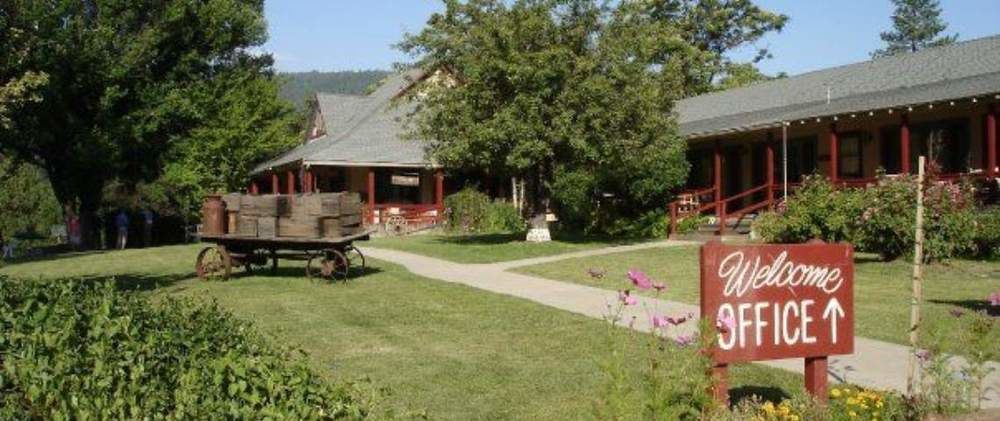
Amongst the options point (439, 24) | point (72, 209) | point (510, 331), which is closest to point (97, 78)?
point (72, 209)

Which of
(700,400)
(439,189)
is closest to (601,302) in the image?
(700,400)

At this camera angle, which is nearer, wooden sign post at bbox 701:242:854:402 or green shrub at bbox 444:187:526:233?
wooden sign post at bbox 701:242:854:402

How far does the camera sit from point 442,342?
9898mm

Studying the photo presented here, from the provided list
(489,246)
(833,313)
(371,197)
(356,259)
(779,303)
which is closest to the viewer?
(779,303)

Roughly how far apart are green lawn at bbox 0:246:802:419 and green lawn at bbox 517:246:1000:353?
2637 millimetres

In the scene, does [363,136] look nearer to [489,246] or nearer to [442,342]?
[489,246]

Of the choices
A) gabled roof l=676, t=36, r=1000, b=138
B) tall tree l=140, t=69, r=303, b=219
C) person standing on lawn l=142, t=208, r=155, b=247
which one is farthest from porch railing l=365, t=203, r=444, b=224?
gabled roof l=676, t=36, r=1000, b=138

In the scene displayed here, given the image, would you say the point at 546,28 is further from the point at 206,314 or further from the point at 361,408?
the point at 361,408

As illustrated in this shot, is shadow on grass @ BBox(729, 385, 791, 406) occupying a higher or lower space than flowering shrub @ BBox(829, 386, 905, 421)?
lower

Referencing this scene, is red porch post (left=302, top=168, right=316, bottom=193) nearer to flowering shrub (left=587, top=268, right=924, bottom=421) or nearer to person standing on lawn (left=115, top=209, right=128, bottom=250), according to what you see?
person standing on lawn (left=115, top=209, right=128, bottom=250)

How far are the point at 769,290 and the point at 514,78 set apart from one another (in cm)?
1732

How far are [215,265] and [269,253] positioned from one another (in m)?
1.09

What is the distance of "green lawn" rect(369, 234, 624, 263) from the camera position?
2236 centimetres

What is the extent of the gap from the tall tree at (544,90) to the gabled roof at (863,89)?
179 inches
